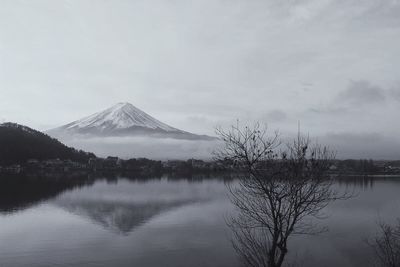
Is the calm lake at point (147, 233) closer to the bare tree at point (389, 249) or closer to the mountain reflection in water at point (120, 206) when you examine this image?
the mountain reflection in water at point (120, 206)

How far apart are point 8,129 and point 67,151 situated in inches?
509

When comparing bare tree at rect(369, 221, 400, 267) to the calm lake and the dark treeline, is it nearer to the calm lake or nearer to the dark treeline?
A: the calm lake

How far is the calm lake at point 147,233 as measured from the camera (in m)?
14.2

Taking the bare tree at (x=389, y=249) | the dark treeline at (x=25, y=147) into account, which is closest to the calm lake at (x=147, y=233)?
the bare tree at (x=389, y=249)

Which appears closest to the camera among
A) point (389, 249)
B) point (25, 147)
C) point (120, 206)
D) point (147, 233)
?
point (389, 249)

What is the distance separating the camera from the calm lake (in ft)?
46.6

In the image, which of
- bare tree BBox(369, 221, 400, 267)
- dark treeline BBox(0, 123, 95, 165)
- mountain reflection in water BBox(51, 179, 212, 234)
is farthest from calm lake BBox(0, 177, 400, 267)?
dark treeline BBox(0, 123, 95, 165)

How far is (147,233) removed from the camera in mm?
19422

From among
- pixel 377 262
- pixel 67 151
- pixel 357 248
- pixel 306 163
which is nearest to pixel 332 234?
pixel 357 248

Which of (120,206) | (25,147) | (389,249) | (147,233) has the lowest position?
(147,233)

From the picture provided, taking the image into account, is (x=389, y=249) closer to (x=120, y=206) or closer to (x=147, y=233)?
(x=147, y=233)

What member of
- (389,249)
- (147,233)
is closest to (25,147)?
(147,233)

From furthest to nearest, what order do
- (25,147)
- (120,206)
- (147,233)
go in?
(25,147) < (120,206) < (147,233)

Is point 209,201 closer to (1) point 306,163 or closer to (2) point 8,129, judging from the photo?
(1) point 306,163
